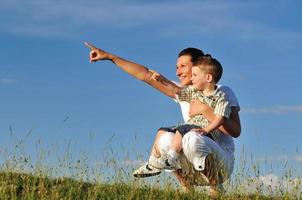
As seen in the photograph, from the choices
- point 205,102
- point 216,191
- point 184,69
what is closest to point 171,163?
point 216,191

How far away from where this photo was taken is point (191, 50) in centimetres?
892

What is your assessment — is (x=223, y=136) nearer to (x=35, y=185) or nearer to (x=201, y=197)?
(x=201, y=197)

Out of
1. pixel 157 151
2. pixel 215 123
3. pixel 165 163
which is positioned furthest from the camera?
pixel 157 151

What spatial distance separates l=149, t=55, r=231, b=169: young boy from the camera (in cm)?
814

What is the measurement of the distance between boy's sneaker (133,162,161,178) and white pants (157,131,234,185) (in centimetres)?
33

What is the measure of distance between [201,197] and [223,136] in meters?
0.94

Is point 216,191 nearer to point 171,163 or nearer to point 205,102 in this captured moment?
point 171,163

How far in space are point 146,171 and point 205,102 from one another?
1.35 m

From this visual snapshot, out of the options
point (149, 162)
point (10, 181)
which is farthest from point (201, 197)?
point (10, 181)

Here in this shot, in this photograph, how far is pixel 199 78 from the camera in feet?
27.3

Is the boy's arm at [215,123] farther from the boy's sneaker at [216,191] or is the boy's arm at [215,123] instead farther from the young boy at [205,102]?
the boy's sneaker at [216,191]

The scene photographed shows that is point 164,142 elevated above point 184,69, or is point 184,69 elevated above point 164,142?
point 184,69

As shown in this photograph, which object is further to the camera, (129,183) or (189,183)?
(129,183)

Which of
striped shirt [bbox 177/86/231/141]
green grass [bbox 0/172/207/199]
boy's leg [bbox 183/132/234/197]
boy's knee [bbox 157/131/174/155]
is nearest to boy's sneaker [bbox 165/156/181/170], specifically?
boy's knee [bbox 157/131/174/155]
